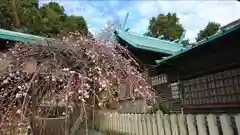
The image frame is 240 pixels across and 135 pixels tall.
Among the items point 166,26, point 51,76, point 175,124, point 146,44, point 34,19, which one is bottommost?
point 175,124

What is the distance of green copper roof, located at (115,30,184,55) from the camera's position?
7.25 m

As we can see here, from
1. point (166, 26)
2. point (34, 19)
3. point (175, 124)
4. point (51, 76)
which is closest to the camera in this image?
point (51, 76)

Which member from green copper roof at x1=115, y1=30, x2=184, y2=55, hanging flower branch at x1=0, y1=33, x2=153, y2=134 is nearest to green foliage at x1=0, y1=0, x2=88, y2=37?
green copper roof at x1=115, y1=30, x2=184, y2=55

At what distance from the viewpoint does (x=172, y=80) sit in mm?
7020

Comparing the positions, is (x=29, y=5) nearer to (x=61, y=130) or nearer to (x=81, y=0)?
(x=81, y=0)

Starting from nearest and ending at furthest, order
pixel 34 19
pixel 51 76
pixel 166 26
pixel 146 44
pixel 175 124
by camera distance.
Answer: pixel 51 76 < pixel 175 124 < pixel 146 44 < pixel 34 19 < pixel 166 26

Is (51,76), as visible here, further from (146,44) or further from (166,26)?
(166,26)

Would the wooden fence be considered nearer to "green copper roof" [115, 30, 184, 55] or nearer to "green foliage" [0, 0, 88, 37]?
"green copper roof" [115, 30, 184, 55]

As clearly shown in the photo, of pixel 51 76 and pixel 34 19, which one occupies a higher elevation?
pixel 34 19

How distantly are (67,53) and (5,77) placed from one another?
3.59ft

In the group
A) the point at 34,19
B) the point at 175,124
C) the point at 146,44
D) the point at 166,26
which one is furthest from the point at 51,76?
the point at 166,26

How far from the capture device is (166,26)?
2803 centimetres

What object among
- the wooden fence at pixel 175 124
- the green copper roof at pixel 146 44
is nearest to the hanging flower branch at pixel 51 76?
the wooden fence at pixel 175 124

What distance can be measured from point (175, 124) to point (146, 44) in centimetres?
552
